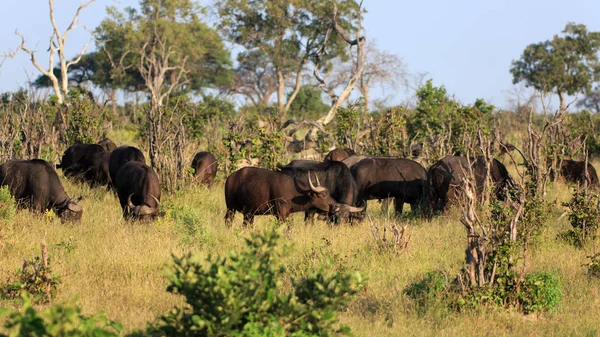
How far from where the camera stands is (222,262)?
443 centimetres

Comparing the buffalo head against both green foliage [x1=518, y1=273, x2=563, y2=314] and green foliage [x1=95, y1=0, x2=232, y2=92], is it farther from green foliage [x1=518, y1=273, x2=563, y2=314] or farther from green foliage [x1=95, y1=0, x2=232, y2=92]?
green foliage [x1=95, y1=0, x2=232, y2=92]

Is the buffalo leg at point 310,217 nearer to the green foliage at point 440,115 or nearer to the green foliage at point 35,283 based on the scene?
the green foliage at point 35,283

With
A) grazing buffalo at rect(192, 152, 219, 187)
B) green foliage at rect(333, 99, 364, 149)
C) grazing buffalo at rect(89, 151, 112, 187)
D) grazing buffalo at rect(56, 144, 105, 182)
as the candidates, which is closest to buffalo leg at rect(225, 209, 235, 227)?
Answer: grazing buffalo at rect(192, 152, 219, 187)

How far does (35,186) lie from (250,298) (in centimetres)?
734

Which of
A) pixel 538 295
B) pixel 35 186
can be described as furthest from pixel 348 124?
pixel 538 295

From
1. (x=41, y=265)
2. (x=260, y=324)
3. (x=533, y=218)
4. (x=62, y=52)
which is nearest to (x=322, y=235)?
(x=533, y=218)

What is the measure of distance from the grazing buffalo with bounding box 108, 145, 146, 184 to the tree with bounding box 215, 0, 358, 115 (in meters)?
22.8

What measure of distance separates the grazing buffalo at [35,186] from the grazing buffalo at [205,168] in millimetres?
3532

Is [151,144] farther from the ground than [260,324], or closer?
farther from the ground

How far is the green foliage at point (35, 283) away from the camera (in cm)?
644

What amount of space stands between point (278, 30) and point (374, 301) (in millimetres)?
31800

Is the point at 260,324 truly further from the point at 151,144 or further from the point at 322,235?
the point at 151,144

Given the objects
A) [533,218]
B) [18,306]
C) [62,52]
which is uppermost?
[62,52]

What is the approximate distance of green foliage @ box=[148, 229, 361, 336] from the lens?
4.33 meters
